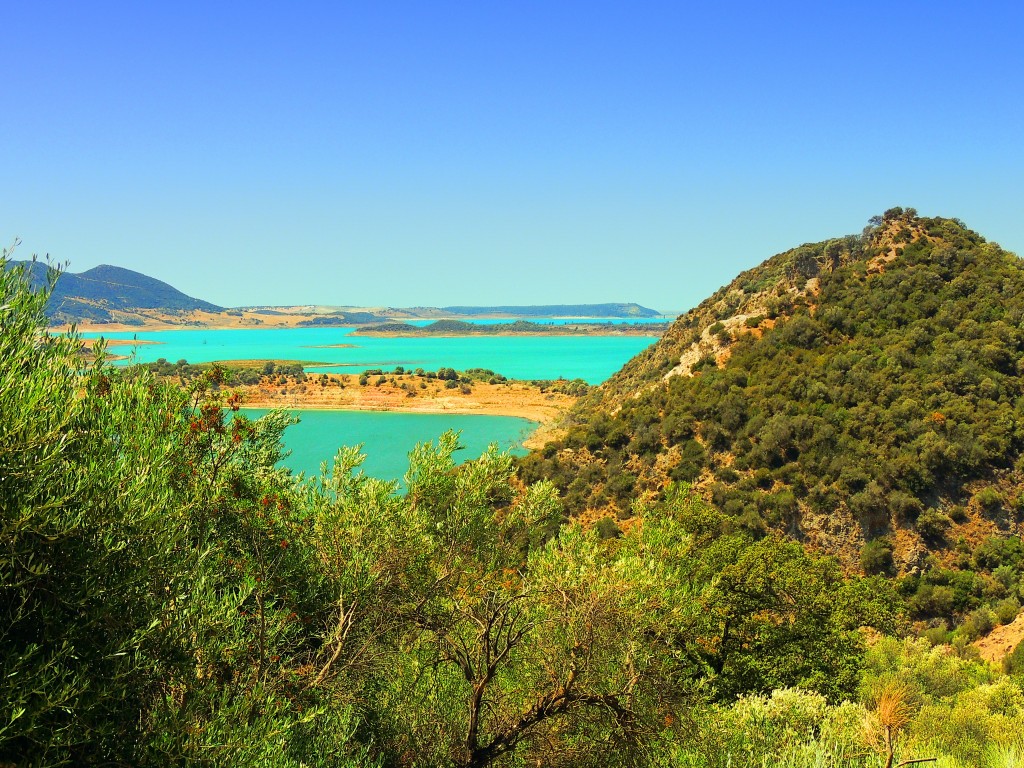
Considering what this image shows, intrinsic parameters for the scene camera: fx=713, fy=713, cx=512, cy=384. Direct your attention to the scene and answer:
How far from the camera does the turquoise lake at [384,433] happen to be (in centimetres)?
5889

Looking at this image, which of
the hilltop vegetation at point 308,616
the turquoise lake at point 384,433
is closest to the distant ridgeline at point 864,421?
the hilltop vegetation at point 308,616

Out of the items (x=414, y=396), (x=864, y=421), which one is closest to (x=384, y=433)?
(x=414, y=396)

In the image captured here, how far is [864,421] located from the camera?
104 feet

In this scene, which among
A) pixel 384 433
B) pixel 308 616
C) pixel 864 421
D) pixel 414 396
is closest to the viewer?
pixel 308 616

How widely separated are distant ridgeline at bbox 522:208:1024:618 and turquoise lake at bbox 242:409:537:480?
22.0 m

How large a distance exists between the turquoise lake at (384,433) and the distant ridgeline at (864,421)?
72.3ft

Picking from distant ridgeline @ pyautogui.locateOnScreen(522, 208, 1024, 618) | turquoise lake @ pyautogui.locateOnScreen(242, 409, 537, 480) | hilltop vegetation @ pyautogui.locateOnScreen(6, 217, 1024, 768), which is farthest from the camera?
turquoise lake @ pyautogui.locateOnScreen(242, 409, 537, 480)

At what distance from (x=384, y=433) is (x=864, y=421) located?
5114 centimetres

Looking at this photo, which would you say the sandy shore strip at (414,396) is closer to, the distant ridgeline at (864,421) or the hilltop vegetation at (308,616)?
the distant ridgeline at (864,421)

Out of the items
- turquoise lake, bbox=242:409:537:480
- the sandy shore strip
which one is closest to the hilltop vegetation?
turquoise lake, bbox=242:409:537:480

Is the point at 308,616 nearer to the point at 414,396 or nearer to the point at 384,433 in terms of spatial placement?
the point at 384,433

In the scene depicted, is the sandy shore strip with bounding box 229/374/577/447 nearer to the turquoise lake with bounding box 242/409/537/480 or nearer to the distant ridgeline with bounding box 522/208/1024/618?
the turquoise lake with bounding box 242/409/537/480

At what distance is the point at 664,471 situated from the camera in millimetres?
33406

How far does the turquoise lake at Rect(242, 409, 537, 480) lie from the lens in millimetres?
58888
